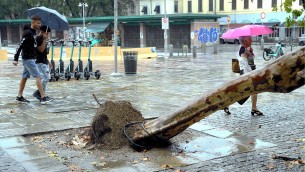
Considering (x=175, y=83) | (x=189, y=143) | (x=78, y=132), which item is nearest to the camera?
(x=189, y=143)

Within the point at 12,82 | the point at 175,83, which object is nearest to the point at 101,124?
the point at 175,83

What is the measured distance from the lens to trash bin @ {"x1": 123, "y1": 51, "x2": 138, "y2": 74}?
1603 cm

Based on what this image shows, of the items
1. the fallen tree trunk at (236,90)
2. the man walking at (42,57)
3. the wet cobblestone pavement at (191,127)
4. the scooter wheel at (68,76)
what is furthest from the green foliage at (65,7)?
the fallen tree trunk at (236,90)

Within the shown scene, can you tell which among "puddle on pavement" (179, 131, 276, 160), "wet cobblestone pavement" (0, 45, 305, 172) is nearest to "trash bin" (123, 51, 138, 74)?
"wet cobblestone pavement" (0, 45, 305, 172)

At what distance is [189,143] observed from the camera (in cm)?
618

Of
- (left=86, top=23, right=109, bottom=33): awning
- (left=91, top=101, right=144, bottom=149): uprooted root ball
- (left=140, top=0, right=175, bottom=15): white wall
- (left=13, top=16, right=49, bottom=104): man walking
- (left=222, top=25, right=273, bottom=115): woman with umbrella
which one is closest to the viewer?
(left=91, top=101, right=144, bottom=149): uprooted root ball

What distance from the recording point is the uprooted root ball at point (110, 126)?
5867mm

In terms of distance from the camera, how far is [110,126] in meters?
5.95

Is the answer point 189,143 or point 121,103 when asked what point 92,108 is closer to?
point 121,103

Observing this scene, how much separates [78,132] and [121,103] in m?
0.92

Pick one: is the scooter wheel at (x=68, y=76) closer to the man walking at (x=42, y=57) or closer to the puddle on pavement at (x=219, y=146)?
the man walking at (x=42, y=57)

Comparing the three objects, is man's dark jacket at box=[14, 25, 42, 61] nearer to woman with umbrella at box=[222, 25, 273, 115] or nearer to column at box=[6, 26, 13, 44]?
woman with umbrella at box=[222, 25, 273, 115]

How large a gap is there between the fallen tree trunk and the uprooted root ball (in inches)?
9.3

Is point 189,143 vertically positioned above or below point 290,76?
below
